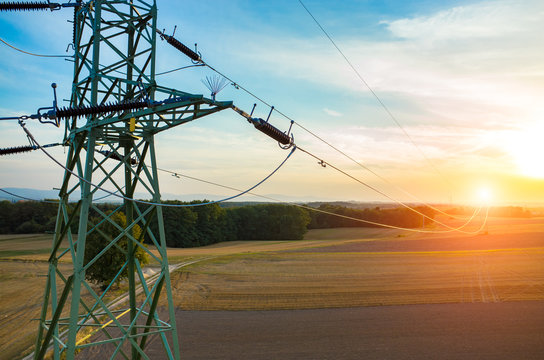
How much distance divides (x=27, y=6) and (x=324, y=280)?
23.4 metres

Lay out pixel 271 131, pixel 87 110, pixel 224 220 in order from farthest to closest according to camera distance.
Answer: pixel 224 220 → pixel 271 131 → pixel 87 110

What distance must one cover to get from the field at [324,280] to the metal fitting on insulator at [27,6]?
458 inches

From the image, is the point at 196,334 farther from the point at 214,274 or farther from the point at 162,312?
the point at 214,274

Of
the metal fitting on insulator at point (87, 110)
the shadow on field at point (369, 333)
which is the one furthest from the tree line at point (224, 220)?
the metal fitting on insulator at point (87, 110)

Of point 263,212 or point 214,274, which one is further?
point 263,212

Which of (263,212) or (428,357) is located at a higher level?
(263,212)

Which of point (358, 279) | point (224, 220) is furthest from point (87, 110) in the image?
point (224, 220)

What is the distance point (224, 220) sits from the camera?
241ft

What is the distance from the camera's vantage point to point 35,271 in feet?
102

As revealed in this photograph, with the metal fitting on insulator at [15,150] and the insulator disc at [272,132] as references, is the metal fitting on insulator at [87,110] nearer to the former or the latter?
the insulator disc at [272,132]

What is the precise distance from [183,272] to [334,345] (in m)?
18.6

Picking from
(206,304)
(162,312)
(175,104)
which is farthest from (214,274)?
(175,104)

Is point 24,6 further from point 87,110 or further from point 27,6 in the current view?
point 87,110

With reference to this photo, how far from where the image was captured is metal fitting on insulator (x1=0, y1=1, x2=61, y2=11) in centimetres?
891
